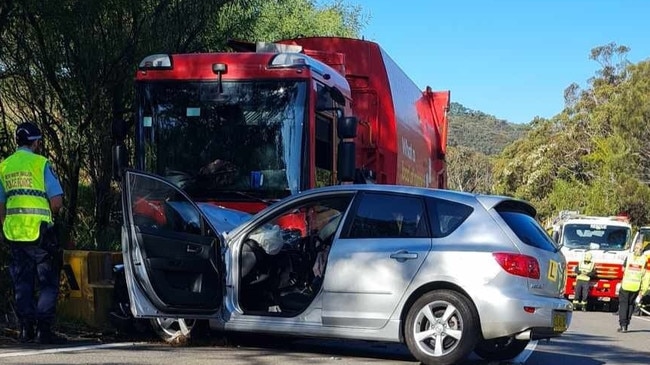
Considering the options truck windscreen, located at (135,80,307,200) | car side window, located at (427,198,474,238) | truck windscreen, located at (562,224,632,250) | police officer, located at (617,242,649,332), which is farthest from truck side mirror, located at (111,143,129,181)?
truck windscreen, located at (562,224,632,250)

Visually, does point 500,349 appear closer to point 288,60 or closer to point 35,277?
point 288,60

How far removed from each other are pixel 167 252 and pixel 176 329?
1.05 m

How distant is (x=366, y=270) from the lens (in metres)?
7.88

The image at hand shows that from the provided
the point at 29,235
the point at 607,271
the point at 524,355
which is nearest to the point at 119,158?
the point at 29,235

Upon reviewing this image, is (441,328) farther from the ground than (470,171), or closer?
closer

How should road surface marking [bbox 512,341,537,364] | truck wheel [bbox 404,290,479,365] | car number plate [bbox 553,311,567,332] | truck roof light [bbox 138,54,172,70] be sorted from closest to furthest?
truck wheel [bbox 404,290,479,365], car number plate [bbox 553,311,567,332], road surface marking [bbox 512,341,537,364], truck roof light [bbox 138,54,172,70]

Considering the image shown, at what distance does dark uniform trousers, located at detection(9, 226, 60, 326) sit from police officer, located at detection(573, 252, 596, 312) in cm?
1493

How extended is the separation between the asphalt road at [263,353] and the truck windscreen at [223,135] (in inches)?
64.9

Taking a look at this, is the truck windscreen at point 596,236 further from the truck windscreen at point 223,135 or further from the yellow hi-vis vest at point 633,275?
the truck windscreen at point 223,135

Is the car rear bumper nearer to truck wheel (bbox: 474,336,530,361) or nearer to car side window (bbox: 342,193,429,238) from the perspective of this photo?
car side window (bbox: 342,193,429,238)

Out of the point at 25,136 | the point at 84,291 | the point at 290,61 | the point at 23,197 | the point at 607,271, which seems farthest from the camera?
the point at 607,271

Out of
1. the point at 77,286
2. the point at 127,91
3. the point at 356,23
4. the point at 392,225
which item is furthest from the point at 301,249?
the point at 356,23

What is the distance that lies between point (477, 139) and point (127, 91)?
135 metres

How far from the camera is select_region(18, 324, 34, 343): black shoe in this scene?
812 centimetres
